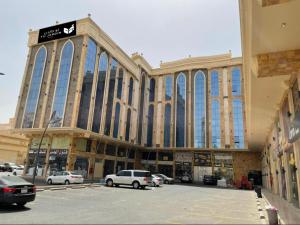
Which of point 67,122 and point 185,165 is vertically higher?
point 67,122

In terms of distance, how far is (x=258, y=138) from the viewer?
2800cm

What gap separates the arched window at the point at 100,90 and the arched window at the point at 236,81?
23.3m

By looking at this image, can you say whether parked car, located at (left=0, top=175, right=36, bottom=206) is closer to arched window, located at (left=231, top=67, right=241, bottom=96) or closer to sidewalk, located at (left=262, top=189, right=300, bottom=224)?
sidewalk, located at (left=262, top=189, right=300, bottom=224)

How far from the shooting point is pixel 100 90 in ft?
111

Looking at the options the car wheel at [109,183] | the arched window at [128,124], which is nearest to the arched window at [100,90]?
the arched window at [128,124]

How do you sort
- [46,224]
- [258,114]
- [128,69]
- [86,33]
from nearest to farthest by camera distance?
[46,224]
[258,114]
[86,33]
[128,69]

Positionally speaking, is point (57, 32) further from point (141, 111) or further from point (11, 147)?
point (11, 147)

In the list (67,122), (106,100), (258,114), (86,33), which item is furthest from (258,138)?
(86,33)

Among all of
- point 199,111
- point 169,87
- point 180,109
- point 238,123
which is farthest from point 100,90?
point 238,123

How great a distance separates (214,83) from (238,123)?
28.6 feet

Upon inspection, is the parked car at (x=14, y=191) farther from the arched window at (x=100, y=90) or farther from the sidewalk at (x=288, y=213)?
the arched window at (x=100, y=90)

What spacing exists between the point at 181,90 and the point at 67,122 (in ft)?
80.7

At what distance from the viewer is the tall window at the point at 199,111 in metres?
43.3

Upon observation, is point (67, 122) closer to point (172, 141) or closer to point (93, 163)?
point (93, 163)
